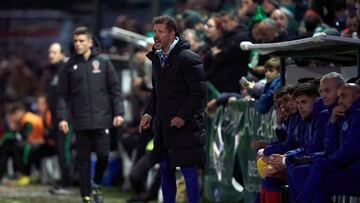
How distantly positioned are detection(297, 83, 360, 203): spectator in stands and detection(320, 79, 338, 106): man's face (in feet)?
0.90

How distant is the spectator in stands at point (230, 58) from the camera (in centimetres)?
1502

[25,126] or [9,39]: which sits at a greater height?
[9,39]

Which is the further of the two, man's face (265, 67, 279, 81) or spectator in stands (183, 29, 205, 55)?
spectator in stands (183, 29, 205, 55)

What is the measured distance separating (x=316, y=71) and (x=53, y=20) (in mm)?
17807

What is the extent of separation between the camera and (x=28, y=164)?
20.1 metres

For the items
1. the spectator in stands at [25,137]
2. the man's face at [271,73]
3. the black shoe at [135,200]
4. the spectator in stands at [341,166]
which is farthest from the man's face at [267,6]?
the spectator in stands at [341,166]

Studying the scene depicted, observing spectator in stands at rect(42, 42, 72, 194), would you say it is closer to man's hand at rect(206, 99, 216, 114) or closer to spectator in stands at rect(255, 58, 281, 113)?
man's hand at rect(206, 99, 216, 114)

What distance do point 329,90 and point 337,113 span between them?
12.6 inches

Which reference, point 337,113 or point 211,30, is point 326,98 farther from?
point 211,30

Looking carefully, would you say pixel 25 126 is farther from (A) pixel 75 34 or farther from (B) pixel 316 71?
(B) pixel 316 71

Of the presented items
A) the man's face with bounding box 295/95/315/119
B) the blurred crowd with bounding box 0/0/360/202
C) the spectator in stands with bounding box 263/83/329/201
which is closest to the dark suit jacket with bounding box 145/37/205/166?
the blurred crowd with bounding box 0/0/360/202

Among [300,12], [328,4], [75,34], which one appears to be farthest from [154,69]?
[300,12]

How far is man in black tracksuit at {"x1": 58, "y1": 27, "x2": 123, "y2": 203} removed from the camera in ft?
47.3

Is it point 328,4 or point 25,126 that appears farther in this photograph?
point 25,126
